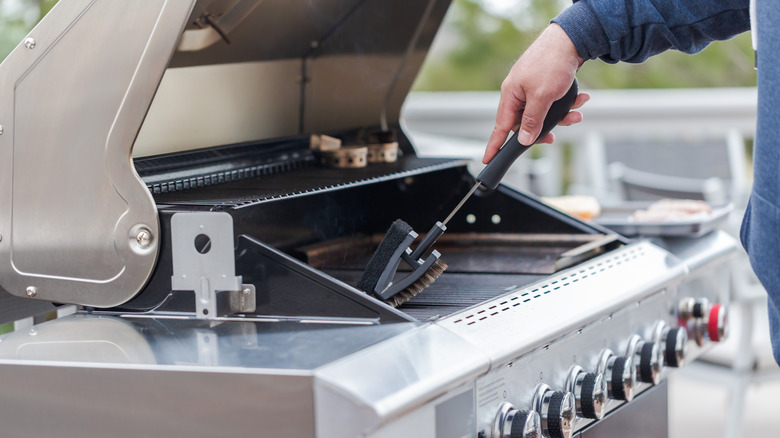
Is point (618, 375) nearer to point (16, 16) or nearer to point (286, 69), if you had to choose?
point (286, 69)

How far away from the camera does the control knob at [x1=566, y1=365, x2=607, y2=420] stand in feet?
4.19

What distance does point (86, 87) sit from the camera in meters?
1.20

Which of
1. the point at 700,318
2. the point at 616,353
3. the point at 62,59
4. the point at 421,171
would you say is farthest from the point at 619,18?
the point at 62,59

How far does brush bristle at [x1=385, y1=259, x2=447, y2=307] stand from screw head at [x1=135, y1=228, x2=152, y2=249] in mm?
325

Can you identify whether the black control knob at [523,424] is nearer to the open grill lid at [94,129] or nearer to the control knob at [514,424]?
the control knob at [514,424]

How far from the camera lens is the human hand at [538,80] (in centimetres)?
126

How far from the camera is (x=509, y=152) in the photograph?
4.26ft

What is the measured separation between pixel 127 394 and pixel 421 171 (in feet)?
2.17

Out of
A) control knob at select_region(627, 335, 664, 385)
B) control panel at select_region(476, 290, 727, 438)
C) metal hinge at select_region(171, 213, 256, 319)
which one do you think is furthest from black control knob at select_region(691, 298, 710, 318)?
metal hinge at select_region(171, 213, 256, 319)

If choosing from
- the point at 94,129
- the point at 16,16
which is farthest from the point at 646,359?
the point at 16,16

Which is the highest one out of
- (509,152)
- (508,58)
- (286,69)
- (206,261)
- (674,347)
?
(508,58)

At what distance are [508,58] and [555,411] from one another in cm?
818

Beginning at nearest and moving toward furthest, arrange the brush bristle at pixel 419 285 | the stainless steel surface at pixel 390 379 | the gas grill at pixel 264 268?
the stainless steel surface at pixel 390 379 < the gas grill at pixel 264 268 < the brush bristle at pixel 419 285

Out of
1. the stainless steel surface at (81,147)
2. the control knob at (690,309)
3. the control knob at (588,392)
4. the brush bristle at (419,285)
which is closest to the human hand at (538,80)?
the brush bristle at (419,285)
